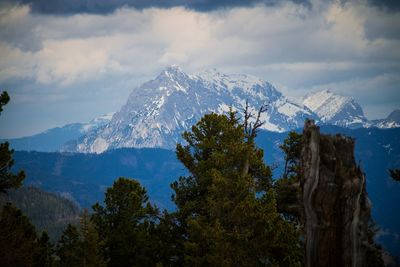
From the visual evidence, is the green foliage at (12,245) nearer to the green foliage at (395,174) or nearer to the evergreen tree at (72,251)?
the evergreen tree at (72,251)

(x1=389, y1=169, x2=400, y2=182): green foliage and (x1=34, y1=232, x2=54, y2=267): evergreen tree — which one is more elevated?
(x1=389, y1=169, x2=400, y2=182): green foliage

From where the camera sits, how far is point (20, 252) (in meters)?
28.1

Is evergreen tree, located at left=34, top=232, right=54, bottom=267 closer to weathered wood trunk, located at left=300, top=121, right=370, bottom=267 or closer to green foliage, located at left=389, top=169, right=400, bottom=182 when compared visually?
green foliage, located at left=389, top=169, right=400, bottom=182

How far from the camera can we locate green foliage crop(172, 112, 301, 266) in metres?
26.1

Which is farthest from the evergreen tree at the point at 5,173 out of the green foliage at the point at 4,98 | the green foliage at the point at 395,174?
the green foliage at the point at 395,174

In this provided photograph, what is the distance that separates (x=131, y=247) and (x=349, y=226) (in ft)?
64.5

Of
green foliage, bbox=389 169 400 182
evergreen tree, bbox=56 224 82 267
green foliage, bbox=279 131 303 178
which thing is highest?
green foliage, bbox=279 131 303 178

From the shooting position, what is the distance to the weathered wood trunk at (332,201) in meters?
16.9

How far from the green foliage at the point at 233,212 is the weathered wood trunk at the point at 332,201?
7186 millimetres

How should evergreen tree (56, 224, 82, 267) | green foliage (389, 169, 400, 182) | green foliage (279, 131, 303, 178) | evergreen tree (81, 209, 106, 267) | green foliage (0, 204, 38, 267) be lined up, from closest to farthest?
1. green foliage (389, 169, 400, 182)
2. green foliage (0, 204, 38, 267)
3. evergreen tree (81, 209, 106, 267)
4. evergreen tree (56, 224, 82, 267)
5. green foliage (279, 131, 303, 178)

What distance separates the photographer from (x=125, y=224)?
114ft

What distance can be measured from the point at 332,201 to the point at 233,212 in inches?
413

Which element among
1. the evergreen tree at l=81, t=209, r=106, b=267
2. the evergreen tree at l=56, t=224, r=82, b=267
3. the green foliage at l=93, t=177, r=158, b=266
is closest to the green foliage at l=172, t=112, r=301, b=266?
the green foliage at l=93, t=177, r=158, b=266

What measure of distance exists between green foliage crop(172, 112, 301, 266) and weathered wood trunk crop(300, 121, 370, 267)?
7.19 m
